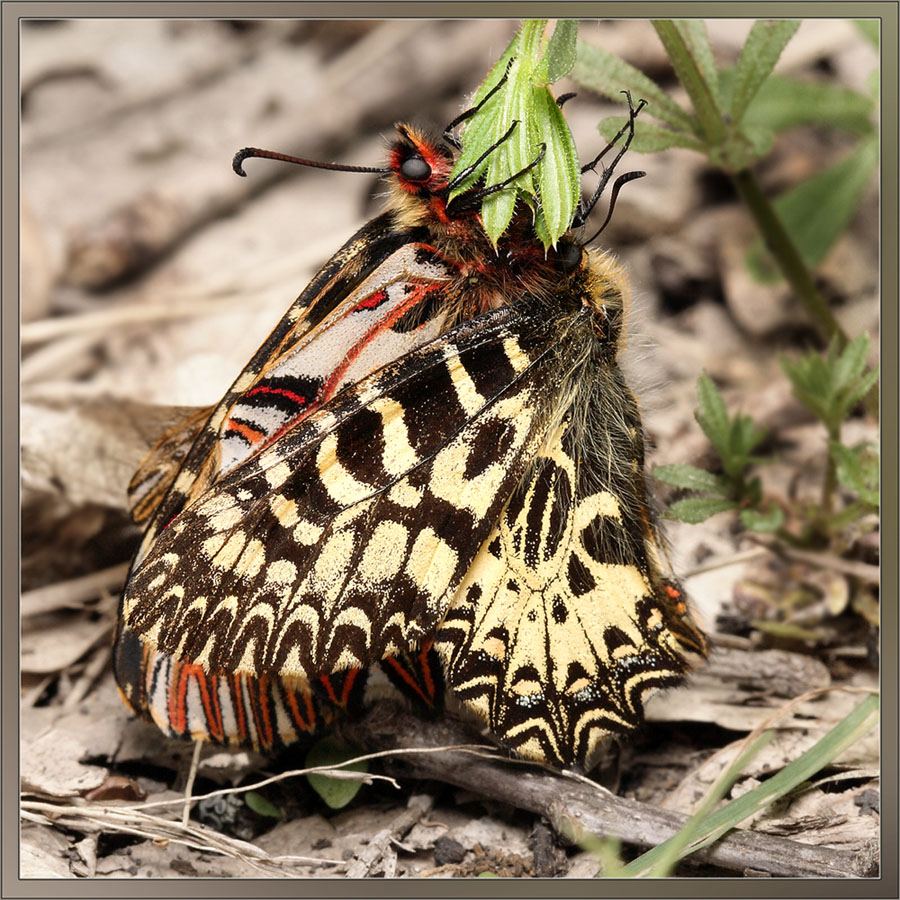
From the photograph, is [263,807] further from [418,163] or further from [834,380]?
[834,380]

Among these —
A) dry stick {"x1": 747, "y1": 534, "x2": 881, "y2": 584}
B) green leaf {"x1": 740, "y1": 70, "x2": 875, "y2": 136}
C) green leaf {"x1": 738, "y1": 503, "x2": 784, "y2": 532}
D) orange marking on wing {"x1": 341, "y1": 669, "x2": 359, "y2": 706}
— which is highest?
green leaf {"x1": 740, "y1": 70, "x2": 875, "y2": 136}

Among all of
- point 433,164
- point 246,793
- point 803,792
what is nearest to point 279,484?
point 433,164

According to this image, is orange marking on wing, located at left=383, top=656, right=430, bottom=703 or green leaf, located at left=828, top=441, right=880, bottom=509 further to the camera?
green leaf, located at left=828, top=441, right=880, bottom=509

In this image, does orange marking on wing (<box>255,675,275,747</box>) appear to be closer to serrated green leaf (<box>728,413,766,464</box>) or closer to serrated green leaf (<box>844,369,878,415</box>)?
serrated green leaf (<box>728,413,766,464</box>)

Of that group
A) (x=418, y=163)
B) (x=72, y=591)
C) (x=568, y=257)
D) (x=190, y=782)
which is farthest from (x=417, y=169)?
(x=72, y=591)

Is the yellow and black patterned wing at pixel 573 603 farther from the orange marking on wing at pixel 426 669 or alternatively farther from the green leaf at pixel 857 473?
the green leaf at pixel 857 473

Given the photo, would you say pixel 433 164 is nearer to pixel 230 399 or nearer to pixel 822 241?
pixel 230 399

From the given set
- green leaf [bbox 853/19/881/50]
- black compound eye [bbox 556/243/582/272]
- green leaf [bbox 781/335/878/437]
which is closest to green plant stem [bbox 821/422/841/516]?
green leaf [bbox 781/335/878/437]
